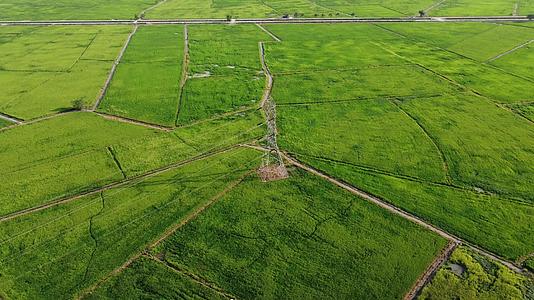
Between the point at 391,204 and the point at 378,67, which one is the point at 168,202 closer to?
the point at 391,204

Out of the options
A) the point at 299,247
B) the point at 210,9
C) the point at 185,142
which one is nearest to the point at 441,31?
the point at 210,9

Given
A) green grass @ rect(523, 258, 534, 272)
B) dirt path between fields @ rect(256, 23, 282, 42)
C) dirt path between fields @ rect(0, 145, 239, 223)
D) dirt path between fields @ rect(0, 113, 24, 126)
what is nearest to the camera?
green grass @ rect(523, 258, 534, 272)

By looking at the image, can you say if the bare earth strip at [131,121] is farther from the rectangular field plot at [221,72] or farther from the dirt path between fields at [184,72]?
the rectangular field plot at [221,72]

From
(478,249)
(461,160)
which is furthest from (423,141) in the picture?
(478,249)

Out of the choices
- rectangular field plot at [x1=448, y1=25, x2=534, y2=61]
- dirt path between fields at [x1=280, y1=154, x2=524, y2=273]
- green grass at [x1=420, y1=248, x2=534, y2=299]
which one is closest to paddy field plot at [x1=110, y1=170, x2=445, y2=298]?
dirt path between fields at [x1=280, y1=154, x2=524, y2=273]

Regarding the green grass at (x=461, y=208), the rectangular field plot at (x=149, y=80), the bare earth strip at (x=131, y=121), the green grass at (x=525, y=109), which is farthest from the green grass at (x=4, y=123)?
the green grass at (x=525, y=109)

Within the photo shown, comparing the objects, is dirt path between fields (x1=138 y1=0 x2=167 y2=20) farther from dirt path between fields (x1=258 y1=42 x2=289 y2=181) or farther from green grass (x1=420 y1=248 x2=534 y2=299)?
green grass (x1=420 y1=248 x2=534 y2=299)
